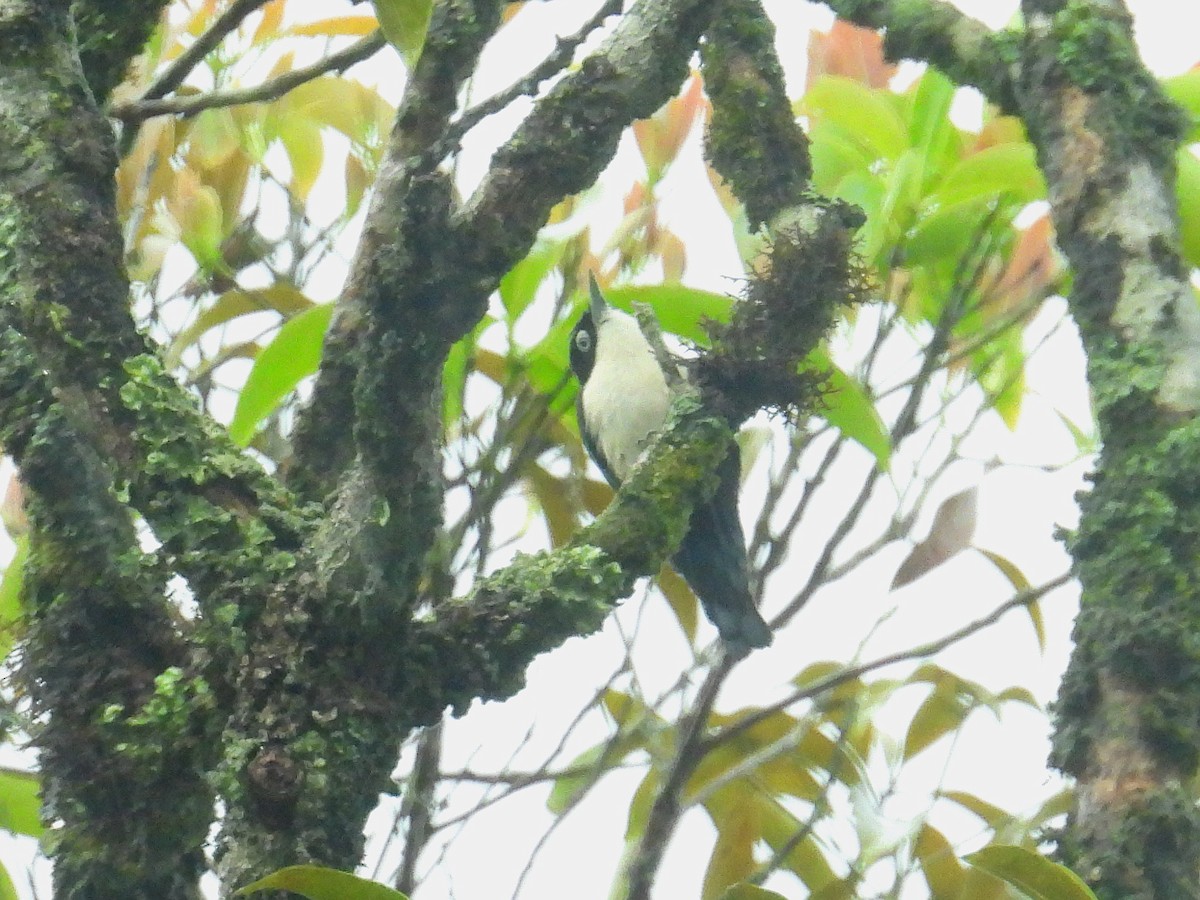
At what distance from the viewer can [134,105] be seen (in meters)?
1.22

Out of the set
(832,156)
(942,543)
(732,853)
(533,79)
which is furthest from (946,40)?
(732,853)

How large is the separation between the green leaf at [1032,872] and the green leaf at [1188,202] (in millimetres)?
663

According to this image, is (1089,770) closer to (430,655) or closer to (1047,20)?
(430,655)

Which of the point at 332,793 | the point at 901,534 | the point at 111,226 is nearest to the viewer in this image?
the point at 332,793

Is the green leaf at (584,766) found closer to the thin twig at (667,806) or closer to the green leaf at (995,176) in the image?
the thin twig at (667,806)

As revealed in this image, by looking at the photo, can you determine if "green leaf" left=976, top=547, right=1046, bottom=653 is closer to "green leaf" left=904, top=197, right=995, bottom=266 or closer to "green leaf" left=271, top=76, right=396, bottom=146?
"green leaf" left=904, top=197, right=995, bottom=266

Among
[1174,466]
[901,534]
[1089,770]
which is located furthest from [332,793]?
[901,534]

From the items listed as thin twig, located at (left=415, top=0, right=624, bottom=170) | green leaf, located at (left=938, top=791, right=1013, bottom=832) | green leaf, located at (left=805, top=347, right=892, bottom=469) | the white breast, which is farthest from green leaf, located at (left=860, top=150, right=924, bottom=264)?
the white breast

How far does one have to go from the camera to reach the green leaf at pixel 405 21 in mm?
899

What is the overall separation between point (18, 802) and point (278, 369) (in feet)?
1.39

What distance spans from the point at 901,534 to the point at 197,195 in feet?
2.86

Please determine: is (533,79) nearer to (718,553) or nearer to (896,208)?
(896,208)

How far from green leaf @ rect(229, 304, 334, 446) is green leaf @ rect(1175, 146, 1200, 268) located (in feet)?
2.51

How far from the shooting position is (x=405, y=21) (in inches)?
35.8
